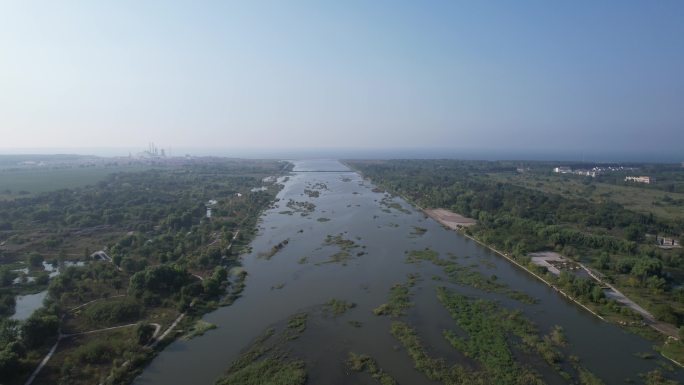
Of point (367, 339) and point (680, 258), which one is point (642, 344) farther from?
point (680, 258)

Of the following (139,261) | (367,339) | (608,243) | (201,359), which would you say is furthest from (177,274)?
(608,243)

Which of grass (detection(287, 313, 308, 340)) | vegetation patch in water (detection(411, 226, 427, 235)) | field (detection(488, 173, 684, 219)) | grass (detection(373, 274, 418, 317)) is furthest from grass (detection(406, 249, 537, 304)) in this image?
field (detection(488, 173, 684, 219))

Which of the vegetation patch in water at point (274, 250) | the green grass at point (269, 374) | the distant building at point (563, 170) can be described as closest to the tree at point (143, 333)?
the green grass at point (269, 374)

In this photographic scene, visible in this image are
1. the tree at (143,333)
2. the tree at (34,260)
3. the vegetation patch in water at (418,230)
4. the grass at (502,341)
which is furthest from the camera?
the vegetation patch in water at (418,230)

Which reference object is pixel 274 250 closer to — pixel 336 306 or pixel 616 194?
pixel 336 306

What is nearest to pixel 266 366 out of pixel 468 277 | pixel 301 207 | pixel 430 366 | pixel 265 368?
pixel 265 368

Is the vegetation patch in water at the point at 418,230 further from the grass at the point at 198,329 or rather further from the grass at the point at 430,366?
the grass at the point at 198,329
